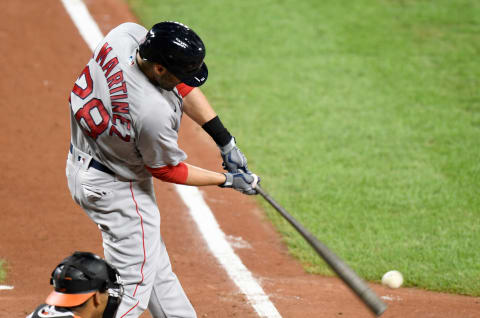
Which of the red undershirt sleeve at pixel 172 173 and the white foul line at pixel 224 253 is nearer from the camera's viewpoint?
the red undershirt sleeve at pixel 172 173

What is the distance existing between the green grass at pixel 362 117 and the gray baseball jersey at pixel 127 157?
7.12ft

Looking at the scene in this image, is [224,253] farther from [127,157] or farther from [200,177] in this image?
[127,157]

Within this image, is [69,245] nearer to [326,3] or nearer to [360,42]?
[360,42]

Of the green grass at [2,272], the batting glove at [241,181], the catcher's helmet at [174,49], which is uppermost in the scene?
the catcher's helmet at [174,49]

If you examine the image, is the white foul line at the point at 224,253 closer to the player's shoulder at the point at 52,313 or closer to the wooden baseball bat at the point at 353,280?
the wooden baseball bat at the point at 353,280

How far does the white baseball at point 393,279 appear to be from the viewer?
18.1 ft

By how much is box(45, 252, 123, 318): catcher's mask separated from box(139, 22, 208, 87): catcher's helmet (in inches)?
41.0

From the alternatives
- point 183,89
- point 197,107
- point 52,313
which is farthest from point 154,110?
point 52,313

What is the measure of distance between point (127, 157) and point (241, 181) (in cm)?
72

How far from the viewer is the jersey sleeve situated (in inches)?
144

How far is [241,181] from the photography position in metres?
4.24

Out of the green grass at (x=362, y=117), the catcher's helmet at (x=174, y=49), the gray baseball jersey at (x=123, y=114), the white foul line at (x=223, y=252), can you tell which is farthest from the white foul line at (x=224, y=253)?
the catcher's helmet at (x=174, y=49)

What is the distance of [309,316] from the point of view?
495 centimetres

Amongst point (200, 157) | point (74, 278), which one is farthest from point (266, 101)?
point (74, 278)
